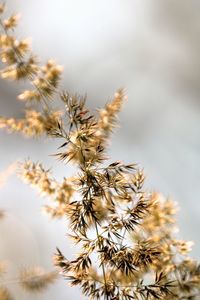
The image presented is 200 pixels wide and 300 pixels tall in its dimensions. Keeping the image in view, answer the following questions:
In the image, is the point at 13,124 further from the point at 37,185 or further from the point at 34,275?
the point at 34,275

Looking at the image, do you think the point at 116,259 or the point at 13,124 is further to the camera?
the point at 13,124

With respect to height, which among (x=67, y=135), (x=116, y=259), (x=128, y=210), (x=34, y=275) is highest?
(x=67, y=135)

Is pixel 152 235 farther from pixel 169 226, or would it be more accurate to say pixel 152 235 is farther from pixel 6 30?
pixel 6 30

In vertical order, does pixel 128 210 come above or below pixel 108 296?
above

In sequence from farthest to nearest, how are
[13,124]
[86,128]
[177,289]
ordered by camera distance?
[177,289] < [13,124] < [86,128]

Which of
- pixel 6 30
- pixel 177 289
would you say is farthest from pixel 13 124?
pixel 177 289

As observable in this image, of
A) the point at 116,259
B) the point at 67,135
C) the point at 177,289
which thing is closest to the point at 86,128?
the point at 67,135

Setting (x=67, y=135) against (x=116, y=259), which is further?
(x=67, y=135)

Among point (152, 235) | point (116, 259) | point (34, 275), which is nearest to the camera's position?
point (116, 259)

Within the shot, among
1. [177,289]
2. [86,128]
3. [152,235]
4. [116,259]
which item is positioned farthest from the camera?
[152,235]
